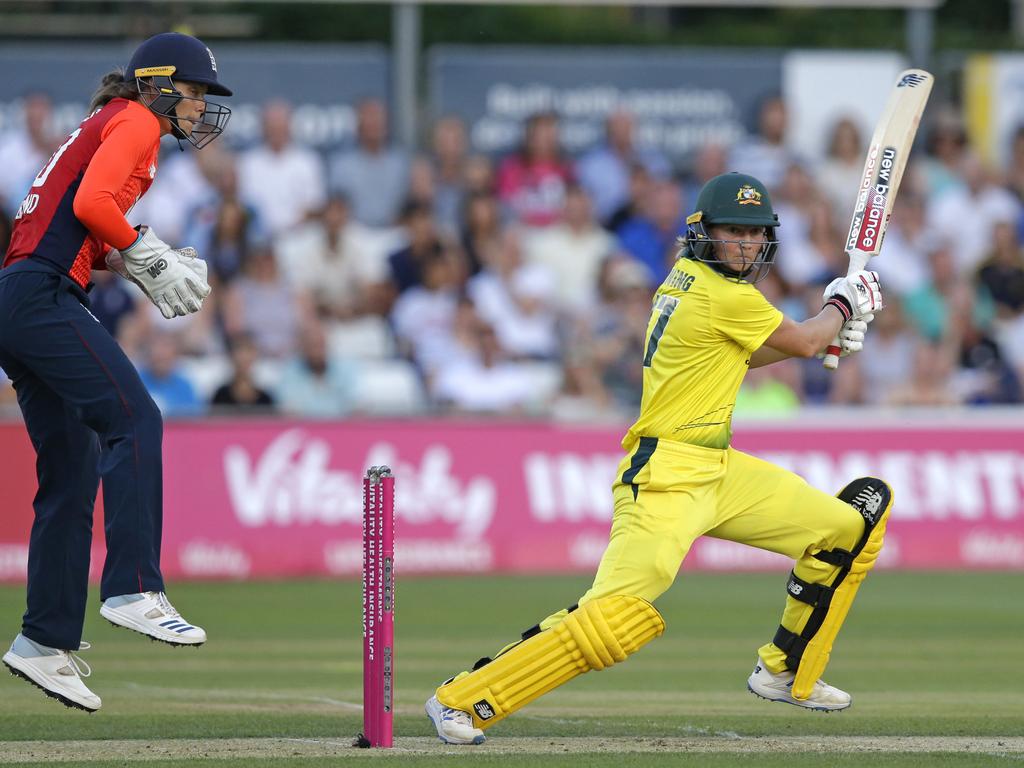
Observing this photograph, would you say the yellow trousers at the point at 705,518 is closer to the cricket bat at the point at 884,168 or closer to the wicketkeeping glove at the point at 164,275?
the cricket bat at the point at 884,168

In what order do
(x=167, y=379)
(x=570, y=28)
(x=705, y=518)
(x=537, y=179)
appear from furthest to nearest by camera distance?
(x=570, y=28), (x=537, y=179), (x=167, y=379), (x=705, y=518)

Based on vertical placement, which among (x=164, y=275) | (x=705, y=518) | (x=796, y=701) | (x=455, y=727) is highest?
(x=164, y=275)

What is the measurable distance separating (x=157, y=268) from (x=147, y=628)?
4.34ft

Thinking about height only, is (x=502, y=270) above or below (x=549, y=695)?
above

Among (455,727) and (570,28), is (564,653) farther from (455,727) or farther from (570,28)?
(570,28)

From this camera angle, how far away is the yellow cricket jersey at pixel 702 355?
261 inches

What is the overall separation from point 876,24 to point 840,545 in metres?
24.5

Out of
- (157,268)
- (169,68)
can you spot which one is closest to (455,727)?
(157,268)

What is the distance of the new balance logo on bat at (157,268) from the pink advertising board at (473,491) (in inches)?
282

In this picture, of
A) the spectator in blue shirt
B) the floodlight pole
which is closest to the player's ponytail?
the spectator in blue shirt

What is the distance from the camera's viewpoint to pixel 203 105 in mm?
6625

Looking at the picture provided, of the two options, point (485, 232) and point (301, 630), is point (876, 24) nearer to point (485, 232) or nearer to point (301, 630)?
point (485, 232)

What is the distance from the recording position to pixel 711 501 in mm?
6637

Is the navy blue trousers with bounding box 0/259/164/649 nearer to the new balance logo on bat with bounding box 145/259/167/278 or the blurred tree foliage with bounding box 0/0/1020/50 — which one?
the new balance logo on bat with bounding box 145/259/167/278
